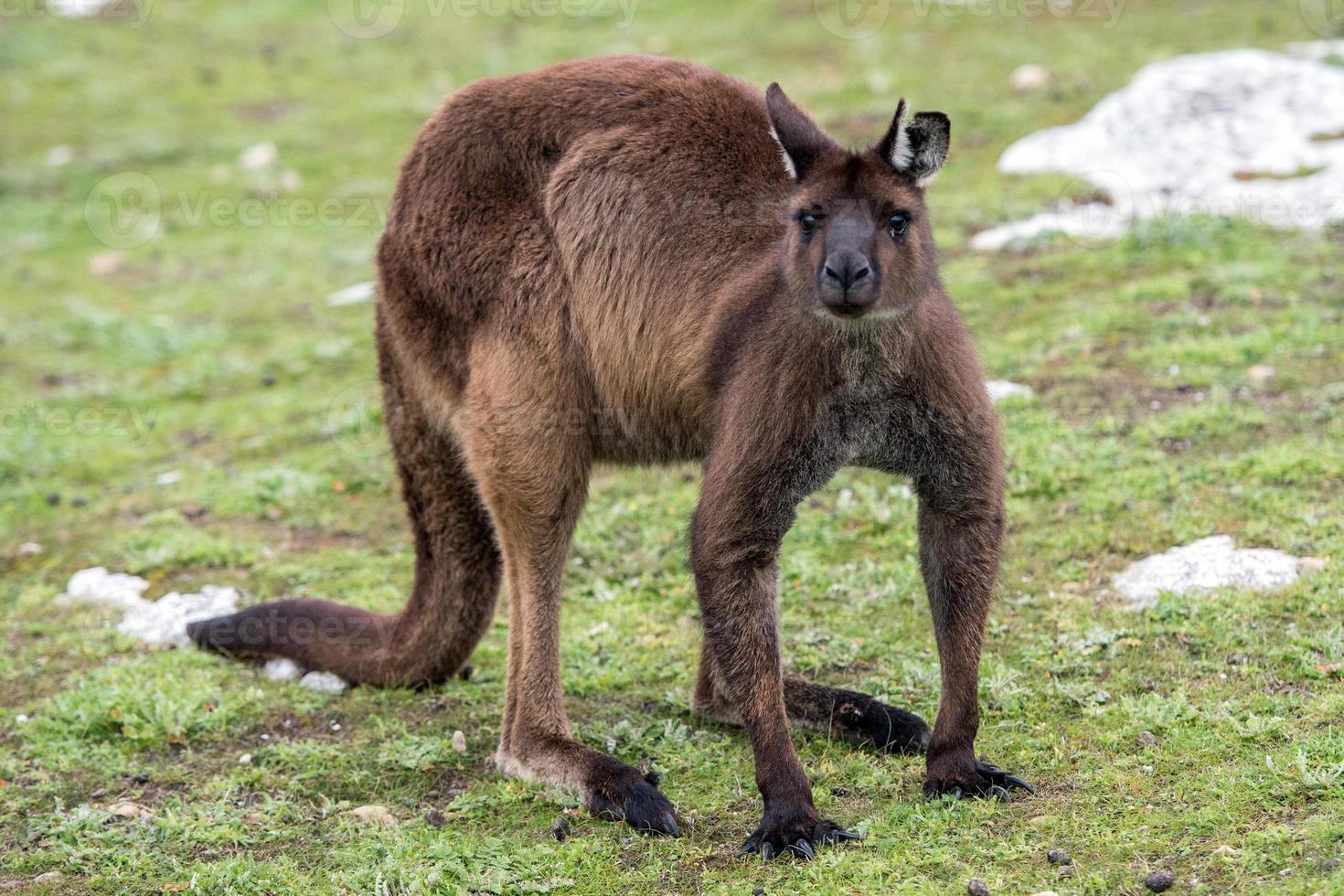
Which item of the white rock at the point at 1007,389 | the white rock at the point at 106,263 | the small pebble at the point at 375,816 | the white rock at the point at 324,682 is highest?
the white rock at the point at 1007,389

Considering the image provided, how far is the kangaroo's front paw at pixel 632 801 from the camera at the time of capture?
4516 mm

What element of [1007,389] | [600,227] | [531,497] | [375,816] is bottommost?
[375,816]

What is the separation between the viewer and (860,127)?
11578 millimetres

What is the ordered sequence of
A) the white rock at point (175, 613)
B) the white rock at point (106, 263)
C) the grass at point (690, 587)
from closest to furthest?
the grass at point (690, 587), the white rock at point (175, 613), the white rock at point (106, 263)

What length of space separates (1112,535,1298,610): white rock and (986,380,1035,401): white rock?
1.73m

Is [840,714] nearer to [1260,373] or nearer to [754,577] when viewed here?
[754,577]

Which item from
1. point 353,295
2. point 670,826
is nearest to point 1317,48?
point 353,295

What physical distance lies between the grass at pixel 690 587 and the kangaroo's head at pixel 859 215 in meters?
1.56

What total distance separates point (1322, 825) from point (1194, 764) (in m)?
0.60

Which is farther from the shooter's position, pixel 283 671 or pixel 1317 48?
pixel 1317 48

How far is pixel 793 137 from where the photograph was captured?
429 centimetres

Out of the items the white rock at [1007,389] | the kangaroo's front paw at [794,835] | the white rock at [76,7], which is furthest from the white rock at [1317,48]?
the white rock at [76,7]

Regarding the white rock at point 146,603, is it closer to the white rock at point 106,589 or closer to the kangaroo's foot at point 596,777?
the white rock at point 106,589

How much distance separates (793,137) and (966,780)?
79.7 inches
